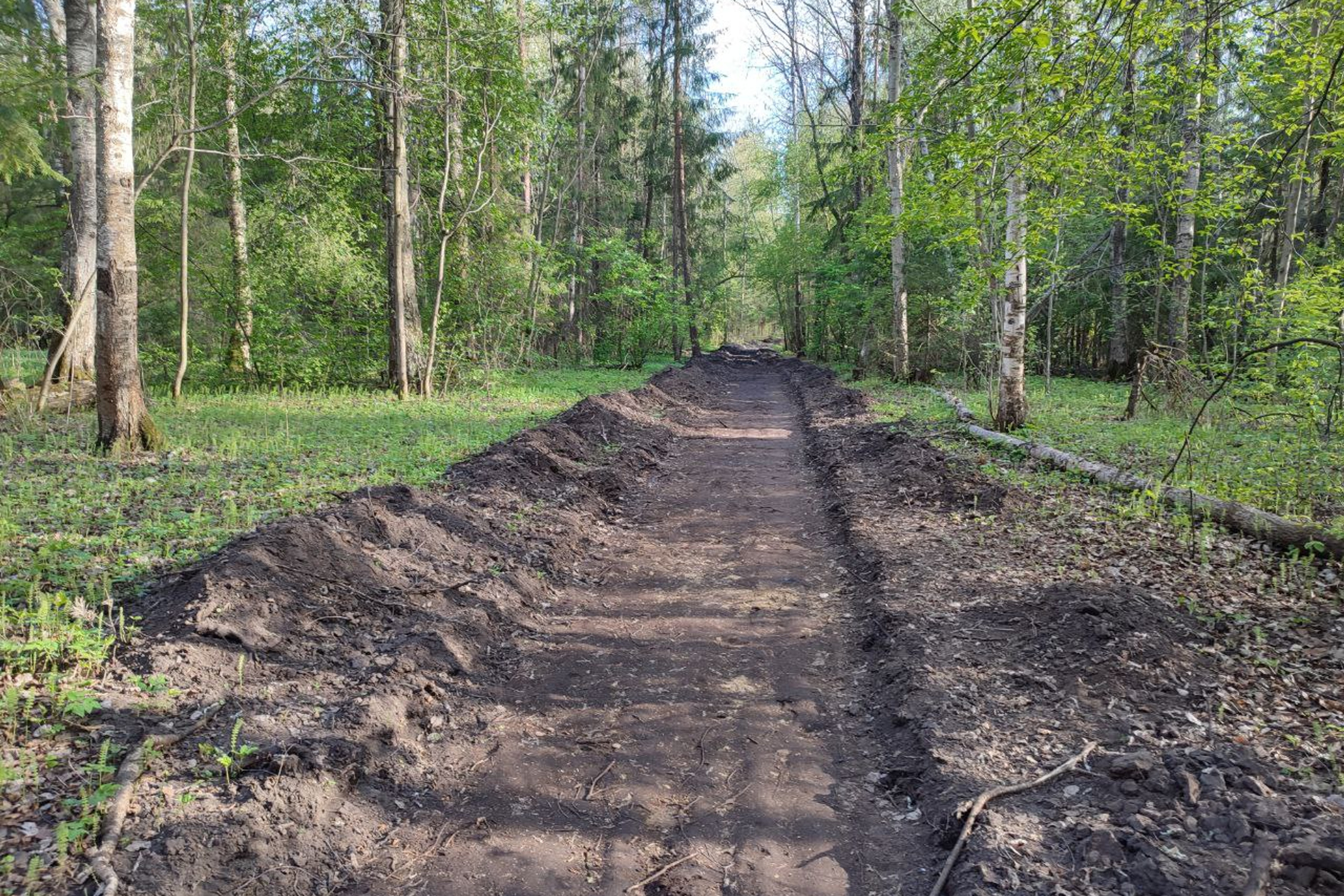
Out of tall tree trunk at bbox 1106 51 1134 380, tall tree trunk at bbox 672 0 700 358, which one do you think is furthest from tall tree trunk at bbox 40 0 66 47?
tall tree trunk at bbox 1106 51 1134 380

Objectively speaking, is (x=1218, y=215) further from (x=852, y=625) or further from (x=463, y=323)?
(x=463, y=323)

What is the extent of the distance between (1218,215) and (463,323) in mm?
16433

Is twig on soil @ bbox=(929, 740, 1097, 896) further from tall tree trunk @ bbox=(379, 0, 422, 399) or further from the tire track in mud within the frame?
tall tree trunk @ bbox=(379, 0, 422, 399)

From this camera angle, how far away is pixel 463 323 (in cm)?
1906

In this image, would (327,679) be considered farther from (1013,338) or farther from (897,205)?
(897,205)

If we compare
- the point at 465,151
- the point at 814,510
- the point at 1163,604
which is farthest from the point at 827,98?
the point at 1163,604

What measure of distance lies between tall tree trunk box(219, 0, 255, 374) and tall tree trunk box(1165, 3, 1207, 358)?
17.3m

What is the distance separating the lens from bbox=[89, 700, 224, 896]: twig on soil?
7.96 feet

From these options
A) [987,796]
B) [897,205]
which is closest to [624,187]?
[897,205]

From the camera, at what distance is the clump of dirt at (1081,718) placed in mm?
2686

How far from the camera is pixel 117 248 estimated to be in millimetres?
7852

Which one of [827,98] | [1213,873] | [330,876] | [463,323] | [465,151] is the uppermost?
[827,98]

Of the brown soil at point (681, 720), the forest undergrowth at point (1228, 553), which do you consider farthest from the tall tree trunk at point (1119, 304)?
the brown soil at point (681, 720)

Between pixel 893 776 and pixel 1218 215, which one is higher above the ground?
pixel 1218 215
